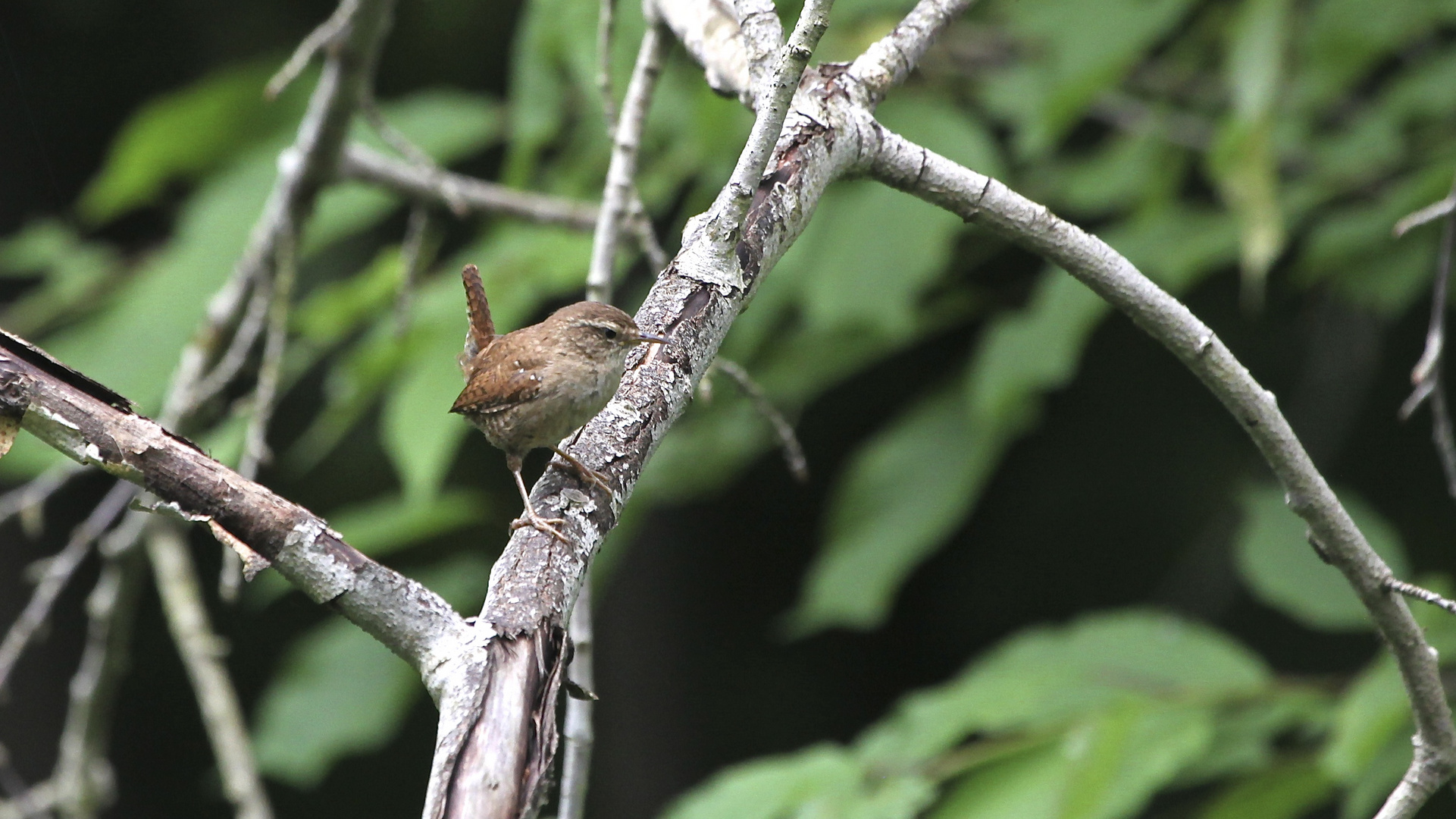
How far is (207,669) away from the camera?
344 centimetres

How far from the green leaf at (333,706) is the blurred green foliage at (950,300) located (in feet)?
0.04

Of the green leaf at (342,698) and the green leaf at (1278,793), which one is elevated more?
the green leaf at (342,698)

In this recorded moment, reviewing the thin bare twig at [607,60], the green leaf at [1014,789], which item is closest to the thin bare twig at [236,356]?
the thin bare twig at [607,60]

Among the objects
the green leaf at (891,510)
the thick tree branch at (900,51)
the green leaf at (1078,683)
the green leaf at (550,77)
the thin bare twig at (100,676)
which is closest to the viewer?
the thick tree branch at (900,51)

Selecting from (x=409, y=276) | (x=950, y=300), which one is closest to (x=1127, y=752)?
(x=950, y=300)

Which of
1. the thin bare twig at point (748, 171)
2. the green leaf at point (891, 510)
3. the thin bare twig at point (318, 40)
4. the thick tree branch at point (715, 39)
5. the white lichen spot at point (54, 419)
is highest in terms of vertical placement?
the thin bare twig at point (318, 40)

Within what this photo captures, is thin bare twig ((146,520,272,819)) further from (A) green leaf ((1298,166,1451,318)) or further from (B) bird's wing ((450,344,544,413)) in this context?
(A) green leaf ((1298,166,1451,318))

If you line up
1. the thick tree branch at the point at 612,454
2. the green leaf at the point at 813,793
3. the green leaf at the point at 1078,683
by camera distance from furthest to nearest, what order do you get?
the green leaf at the point at 1078,683 → the green leaf at the point at 813,793 → the thick tree branch at the point at 612,454

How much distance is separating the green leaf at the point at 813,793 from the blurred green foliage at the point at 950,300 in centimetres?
1

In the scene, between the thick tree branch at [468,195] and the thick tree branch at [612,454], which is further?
the thick tree branch at [468,195]

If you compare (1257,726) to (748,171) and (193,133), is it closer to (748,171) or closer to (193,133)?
(748,171)

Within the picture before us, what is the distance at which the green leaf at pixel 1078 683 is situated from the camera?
9.12 ft

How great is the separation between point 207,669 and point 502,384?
5.44ft

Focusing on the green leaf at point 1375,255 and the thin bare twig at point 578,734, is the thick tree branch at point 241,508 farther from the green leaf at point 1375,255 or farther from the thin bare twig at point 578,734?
the green leaf at point 1375,255
